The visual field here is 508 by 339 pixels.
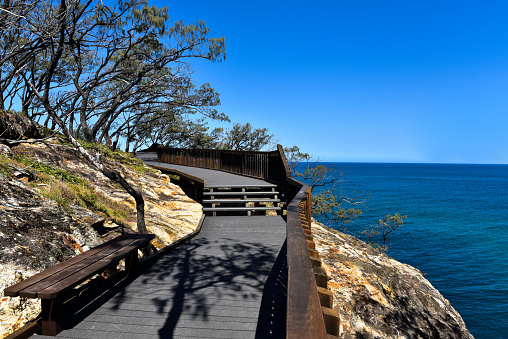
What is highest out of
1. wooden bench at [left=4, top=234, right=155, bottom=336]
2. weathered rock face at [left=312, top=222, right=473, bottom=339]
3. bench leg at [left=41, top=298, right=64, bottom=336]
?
wooden bench at [left=4, top=234, right=155, bottom=336]

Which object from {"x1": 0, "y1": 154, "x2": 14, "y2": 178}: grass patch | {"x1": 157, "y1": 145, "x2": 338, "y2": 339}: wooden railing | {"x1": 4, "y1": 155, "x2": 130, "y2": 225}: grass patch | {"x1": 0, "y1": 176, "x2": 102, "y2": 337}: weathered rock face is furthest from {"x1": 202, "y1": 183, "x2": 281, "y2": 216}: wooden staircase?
{"x1": 0, "y1": 154, "x2": 14, "y2": 178}: grass patch

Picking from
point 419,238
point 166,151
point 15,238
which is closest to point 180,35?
point 166,151

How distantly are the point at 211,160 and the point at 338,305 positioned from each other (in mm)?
12722

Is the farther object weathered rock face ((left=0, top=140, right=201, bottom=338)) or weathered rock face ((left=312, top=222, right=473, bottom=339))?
weathered rock face ((left=312, top=222, right=473, bottom=339))

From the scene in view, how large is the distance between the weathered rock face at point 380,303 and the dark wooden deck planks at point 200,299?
1416 millimetres

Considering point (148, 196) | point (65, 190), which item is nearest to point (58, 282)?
point (65, 190)

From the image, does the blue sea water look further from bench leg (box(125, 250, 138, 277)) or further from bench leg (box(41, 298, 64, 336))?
bench leg (box(41, 298, 64, 336))

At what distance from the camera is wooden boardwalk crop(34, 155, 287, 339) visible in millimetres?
3240

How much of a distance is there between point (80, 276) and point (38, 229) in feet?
6.28

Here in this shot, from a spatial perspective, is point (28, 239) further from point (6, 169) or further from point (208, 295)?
point (6, 169)

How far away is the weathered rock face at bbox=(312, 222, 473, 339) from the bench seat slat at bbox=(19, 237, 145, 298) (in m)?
3.70

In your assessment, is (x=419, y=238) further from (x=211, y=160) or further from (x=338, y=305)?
(x=338, y=305)

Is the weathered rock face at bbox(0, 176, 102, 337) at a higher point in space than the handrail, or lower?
lower

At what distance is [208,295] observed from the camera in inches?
159
